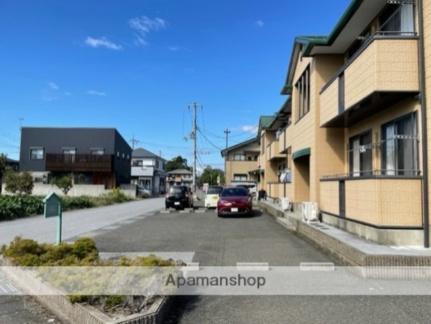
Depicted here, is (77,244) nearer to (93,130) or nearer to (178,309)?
(178,309)

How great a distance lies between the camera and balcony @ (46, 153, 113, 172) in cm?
4472

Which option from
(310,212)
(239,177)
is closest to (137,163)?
(239,177)

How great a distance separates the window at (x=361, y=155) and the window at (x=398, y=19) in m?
3.12

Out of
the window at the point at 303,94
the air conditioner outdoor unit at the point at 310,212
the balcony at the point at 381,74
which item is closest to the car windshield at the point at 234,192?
the window at the point at 303,94

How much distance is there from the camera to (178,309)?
5102mm

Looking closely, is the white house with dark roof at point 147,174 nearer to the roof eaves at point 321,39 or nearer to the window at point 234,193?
the window at point 234,193

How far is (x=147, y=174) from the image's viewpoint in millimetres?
60250

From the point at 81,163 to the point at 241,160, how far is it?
20081 mm

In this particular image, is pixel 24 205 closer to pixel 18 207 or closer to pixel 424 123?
pixel 18 207

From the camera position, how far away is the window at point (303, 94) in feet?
51.4

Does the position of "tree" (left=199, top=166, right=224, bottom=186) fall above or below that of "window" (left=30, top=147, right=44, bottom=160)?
below

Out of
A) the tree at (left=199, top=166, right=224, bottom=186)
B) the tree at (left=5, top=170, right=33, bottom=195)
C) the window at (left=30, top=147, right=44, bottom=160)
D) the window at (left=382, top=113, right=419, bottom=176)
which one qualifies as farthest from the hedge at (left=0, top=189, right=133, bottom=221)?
the tree at (left=199, top=166, right=224, bottom=186)

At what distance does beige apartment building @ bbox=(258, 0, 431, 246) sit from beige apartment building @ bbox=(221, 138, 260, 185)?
108 feet

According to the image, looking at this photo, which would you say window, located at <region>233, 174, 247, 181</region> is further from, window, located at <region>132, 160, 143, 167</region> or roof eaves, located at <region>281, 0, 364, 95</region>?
roof eaves, located at <region>281, 0, 364, 95</region>
